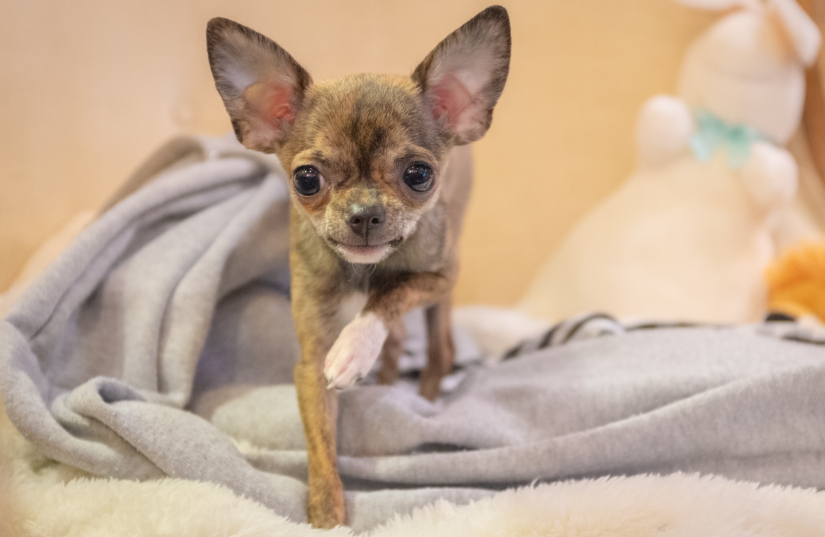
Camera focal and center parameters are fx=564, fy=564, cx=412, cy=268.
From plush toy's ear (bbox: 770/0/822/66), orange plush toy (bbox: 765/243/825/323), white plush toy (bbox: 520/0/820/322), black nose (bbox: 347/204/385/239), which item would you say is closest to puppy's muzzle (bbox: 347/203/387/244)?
black nose (bbox: 347/204/385/239)

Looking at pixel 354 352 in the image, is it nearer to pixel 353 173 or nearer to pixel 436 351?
pixel 353 173

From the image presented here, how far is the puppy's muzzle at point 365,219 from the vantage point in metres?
0.96

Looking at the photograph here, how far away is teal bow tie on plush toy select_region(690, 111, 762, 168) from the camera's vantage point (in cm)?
193

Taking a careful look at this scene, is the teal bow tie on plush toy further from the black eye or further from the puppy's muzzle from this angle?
the puppy's muzzle

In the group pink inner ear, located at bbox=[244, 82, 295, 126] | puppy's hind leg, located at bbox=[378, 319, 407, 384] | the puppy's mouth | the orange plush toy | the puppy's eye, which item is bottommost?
puppy's hind leg, located at bbox=[378, 319, 407, 384]

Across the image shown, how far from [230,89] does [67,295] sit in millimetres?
640

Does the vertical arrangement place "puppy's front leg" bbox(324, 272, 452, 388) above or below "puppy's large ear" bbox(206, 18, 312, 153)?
below

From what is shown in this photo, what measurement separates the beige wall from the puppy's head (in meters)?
0.22

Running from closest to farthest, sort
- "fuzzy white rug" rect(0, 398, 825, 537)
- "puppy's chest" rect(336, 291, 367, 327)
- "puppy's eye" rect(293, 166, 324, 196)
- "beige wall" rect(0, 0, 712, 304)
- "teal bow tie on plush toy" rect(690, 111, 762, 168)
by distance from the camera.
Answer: "fuzzy white rug" rect(0, 398, 825, 537) < "puppy's eye" rect(293, 166, 324, 196) < "puppy's chest" rect(336, 291, 367, 327) < "beige wall" rect(0, 0, 712, 304) < "teal bow tie on plush toy" rect(690, 111, 762, 168)

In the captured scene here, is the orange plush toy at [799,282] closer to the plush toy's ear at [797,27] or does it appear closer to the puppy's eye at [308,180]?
the plush toy's ear at [797,27]

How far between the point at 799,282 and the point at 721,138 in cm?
55

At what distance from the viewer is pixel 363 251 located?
102 centimetres

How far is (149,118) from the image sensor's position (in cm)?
191

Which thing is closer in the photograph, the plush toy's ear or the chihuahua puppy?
the chihuahua puppy
